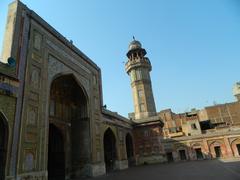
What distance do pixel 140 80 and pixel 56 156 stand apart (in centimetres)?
2149

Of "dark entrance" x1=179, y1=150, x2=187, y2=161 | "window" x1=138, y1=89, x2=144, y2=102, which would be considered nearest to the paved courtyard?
"window" x1=138, y1=89, x2=144, y2=102

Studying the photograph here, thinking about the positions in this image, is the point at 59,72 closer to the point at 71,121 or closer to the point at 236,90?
the point at 71,121

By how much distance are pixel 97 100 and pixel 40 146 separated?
773 cm

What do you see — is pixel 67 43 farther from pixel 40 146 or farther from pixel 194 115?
pixel 194 115

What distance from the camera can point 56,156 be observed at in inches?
556

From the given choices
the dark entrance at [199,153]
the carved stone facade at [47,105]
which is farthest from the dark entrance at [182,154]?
the carved stone facade at [47,105]

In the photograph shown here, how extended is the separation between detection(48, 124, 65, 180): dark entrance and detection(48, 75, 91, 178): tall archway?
107 millimetres

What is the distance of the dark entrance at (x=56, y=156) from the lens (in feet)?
45.1

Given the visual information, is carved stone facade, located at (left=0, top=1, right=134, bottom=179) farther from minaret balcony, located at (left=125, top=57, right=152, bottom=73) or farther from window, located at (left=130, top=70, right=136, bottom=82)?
minaret balcony, located at (left=125, top=57, right=152, bottom=73)

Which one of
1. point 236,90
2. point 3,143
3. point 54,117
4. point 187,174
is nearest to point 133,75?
point 54,117

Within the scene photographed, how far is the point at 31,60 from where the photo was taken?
10.4 metres

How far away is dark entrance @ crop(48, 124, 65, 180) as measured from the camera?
1375 cm

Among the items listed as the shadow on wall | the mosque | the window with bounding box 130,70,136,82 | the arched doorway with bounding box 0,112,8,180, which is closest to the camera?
the arched doorway with bounding box 0,112,8,180

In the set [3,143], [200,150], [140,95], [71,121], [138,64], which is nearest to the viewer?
[3,143]
